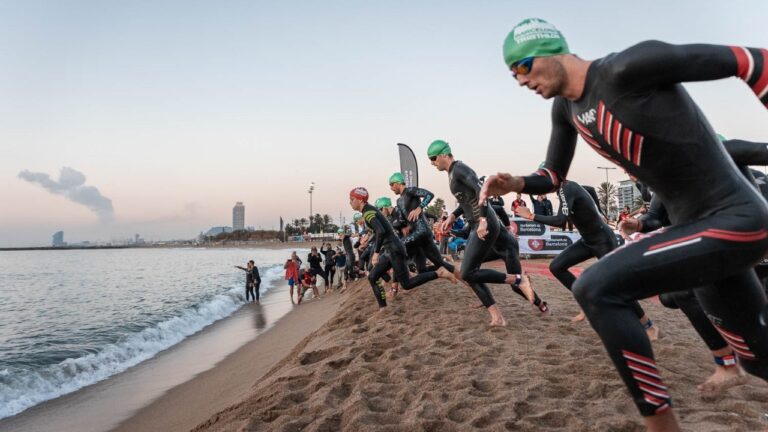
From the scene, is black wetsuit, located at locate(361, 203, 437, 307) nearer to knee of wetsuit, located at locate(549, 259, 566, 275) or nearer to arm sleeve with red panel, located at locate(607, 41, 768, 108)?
knee of wetsuit, located at locate(549, 259, 566, 275)

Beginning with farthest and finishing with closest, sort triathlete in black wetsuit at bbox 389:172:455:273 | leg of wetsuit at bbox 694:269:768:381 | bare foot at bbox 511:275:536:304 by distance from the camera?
triathlete in black wetsuit at bbox 389:172:455:273, bare foot at bbox 511:275:536:304, leg of wetsuit at bbox 694:269:768:381

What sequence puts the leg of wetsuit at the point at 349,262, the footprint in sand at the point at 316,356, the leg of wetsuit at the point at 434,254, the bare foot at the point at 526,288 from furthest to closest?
the leg of wetsuit at the point at 349,262
the leg of wetsuit at the point at 434,254
the bare foot at the point at 526,288
the footprint in sand at the point at 316,356

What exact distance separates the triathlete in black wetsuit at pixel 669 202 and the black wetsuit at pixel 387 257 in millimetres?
5662

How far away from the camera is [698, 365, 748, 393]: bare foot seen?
3189 mm

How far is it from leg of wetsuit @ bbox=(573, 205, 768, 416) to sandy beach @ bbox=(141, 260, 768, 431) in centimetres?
117

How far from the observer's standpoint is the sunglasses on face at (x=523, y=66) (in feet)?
6.49

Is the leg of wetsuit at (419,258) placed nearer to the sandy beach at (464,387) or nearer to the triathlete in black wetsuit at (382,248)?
the triathlete in black wetsuit at (382,248)

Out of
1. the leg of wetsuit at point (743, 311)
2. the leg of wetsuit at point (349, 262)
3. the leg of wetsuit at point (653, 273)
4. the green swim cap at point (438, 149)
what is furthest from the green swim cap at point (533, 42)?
the leg of wetsuit at point (349, 262)

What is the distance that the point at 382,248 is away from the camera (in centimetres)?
798

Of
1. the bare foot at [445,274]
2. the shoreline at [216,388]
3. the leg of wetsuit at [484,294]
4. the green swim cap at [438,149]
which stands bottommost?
the shoreline at [216,388]

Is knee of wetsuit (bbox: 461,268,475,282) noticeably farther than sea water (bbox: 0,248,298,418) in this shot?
No

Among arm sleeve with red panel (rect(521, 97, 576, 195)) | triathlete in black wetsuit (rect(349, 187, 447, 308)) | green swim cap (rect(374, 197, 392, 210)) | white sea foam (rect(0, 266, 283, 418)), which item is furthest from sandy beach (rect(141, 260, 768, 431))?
green swim cap (rect(374, 197, 392, 210))

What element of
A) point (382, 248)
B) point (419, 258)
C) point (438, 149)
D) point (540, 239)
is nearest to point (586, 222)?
point (438, 149)

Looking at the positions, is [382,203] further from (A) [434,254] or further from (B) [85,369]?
(B) [85,369]
